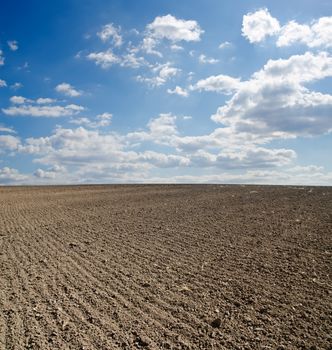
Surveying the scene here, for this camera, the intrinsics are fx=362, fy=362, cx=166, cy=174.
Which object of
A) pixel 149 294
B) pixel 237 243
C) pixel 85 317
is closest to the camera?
pixel 85 317

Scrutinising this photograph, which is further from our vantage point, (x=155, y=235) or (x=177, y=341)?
(x=155, y=235)

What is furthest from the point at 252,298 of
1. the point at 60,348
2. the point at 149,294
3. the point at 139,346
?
the point at 60,348

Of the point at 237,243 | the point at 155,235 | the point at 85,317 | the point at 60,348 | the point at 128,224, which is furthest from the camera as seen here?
the point at 128,224

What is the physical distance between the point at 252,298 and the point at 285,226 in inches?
275

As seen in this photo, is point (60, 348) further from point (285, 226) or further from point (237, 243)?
point (285, 226)

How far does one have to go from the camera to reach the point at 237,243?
1092cm

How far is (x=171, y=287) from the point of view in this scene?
7484 millimetres

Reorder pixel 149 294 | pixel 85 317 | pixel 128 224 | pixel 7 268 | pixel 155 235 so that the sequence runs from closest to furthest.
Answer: pixel 85 317 < pixel 149 294 < pixel 7 268 < pixel 155 235 < pixel 128 224

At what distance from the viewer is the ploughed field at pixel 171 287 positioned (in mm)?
5477

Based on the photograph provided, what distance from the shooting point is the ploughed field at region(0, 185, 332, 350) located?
216 inches

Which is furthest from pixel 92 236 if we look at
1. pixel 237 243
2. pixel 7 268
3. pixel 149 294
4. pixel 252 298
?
pixel 252 298

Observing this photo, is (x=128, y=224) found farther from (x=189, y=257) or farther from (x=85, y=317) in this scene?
(x=85, y=317)

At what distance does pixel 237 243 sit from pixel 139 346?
6.25m

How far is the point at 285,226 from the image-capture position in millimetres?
13125
